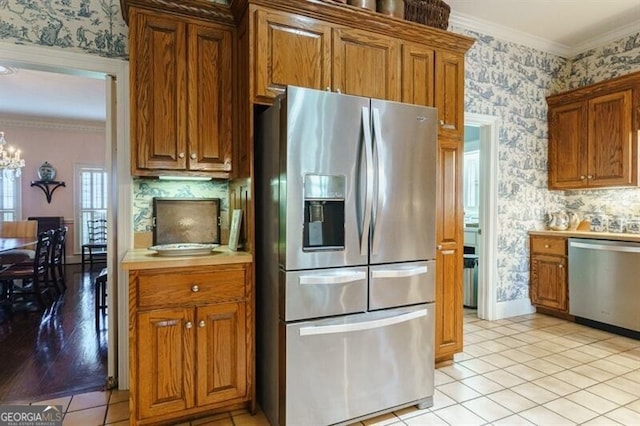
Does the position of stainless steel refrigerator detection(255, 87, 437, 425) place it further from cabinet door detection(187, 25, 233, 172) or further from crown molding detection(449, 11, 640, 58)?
crown molding detection(449, 11, 640, 58)

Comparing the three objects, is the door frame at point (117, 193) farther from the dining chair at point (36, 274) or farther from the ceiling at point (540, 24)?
the ceiling at point (540, 24)

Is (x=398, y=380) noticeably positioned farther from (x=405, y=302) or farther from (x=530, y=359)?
(x=530, y=359)

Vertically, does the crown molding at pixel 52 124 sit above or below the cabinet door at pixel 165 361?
above

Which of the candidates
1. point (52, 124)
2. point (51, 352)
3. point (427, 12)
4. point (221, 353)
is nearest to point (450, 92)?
point (427, 12)

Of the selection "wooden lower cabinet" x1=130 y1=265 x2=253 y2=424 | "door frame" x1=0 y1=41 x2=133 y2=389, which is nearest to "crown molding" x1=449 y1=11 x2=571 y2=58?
"door frame" x1=0 y1=41 x2=133 y2=389

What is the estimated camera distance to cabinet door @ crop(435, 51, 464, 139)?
2680 mm

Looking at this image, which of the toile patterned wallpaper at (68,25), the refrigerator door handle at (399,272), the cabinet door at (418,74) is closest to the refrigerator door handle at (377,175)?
the refrigerator door handle at (399,272)

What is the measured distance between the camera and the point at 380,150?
2020mm

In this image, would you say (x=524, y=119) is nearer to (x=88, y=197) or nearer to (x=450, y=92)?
(x=450, y=92)

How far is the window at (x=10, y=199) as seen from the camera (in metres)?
7.19

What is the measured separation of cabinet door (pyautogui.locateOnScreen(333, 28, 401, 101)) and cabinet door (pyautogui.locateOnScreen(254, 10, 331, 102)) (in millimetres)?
80

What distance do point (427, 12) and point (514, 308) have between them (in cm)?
322

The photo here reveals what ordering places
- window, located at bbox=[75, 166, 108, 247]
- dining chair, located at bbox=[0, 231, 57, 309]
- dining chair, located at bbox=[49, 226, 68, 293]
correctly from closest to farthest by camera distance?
1. dining chair, located at bbox=[0, 231, 57, 309]
2. dining chair, located at bbox=[49, 226, 68, 293]
3. window, located at bbox=[75, 166, 108, 247]

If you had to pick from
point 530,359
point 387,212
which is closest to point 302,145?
point 387,212
